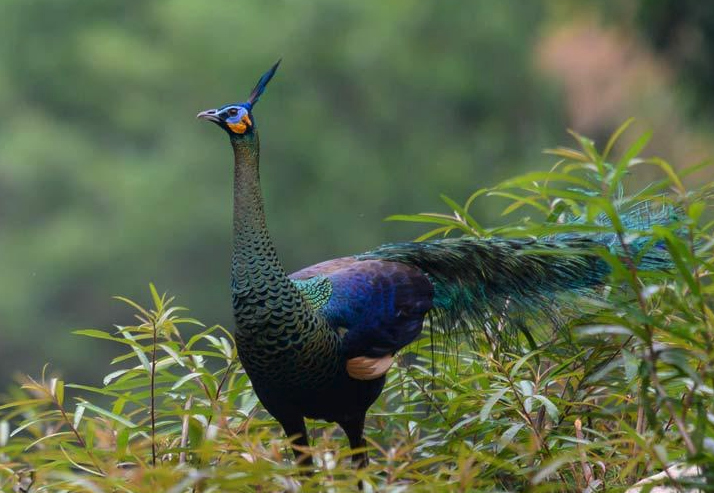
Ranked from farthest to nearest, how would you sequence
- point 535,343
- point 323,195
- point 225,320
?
point 323,195, point 225,320, point 535,343

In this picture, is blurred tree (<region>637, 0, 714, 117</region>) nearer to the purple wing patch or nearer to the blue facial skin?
the purple wing patch

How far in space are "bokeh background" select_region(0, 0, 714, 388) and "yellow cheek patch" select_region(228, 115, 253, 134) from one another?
4.66 m

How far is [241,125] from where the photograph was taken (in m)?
1.54

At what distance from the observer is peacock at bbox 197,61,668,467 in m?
1.48

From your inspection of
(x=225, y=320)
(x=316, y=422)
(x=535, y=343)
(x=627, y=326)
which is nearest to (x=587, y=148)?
(x=627, y=326)

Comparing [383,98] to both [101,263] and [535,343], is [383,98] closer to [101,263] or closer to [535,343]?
[101,263]

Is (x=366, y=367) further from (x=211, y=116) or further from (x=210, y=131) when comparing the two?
(x=210, y=131)

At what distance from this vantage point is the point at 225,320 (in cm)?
638

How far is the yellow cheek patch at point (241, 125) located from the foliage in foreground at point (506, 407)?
0.93 ft

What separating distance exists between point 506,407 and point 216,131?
634cm

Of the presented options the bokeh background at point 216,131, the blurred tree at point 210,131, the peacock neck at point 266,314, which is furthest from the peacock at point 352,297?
the blurred tree at point 210,131

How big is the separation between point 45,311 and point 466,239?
557 cm

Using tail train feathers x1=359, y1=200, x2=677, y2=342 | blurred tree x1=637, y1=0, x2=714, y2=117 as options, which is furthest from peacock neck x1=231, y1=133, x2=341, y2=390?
blurred tree x1=637, y1=0, x2=714, y2=117

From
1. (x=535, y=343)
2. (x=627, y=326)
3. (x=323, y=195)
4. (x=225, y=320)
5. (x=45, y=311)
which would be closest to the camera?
(x=627, y=326)
